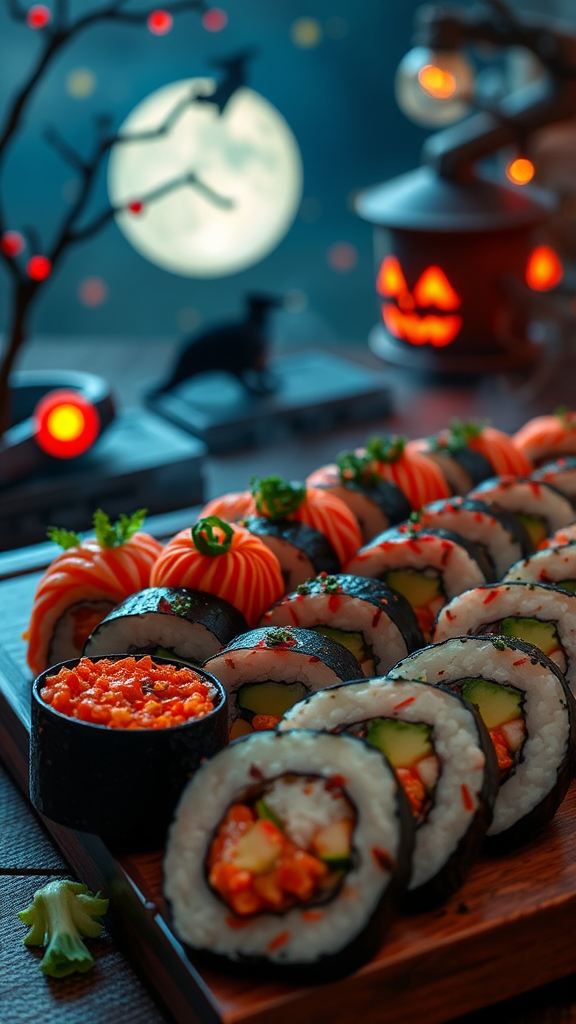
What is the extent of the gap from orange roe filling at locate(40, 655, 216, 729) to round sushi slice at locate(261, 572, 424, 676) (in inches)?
Answer: 17.4

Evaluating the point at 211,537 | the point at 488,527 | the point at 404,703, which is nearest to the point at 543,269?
the point at 488,527

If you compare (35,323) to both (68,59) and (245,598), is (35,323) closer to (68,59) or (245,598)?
(68,59)

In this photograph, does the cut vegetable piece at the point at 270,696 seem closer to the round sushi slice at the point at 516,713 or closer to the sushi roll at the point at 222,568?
the round sushi slice at the point at 516,713

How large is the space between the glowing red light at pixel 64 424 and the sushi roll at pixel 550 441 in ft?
5.34

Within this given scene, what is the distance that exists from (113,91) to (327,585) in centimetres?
519

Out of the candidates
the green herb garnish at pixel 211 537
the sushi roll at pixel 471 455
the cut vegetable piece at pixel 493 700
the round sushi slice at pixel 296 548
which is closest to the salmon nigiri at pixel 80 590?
the green herb garnish at pixel 211 537

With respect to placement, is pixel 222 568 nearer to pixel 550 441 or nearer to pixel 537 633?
pixel 537 633

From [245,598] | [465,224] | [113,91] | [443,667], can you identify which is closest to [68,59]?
[113,91]

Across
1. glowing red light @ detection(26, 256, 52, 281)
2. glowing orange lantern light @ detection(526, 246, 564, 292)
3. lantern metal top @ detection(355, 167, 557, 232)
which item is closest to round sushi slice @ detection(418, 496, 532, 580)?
glowing red light @ detection(26, 256, 52, 281)

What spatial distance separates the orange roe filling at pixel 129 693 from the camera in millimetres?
2029

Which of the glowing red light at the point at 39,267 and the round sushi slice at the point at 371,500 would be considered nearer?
the round sushi slice at the point at 371,500

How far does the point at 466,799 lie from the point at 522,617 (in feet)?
2.03

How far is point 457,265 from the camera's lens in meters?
5.43

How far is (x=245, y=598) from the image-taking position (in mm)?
2691
